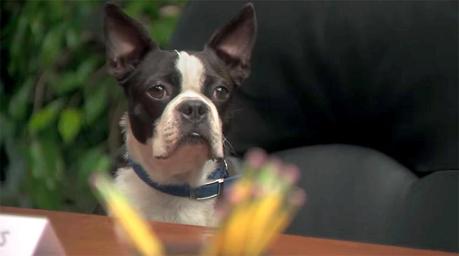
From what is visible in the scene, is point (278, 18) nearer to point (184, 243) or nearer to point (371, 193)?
point (371, 193)

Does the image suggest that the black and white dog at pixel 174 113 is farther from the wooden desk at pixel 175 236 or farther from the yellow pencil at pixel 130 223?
the yellow pencil at pixel 130 223

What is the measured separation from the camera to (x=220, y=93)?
2.70ft

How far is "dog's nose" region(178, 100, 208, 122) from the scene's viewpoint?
2.53 ft

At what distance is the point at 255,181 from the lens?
13.7 inches

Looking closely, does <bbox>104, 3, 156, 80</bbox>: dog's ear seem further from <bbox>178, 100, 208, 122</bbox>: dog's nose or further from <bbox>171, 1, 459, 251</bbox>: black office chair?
<bbox>171, 1, 459, 251</bbox>: black office chair

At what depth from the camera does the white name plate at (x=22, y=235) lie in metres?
0.58

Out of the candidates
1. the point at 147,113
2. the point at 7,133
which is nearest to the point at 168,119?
the point at 147,113

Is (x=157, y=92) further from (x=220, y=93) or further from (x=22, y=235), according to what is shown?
(x=22, y=235)

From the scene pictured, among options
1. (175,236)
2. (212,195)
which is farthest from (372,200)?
(175,236)

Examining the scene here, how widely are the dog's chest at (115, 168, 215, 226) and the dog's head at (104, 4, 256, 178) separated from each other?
0.05 m

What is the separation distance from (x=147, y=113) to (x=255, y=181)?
0.49 m

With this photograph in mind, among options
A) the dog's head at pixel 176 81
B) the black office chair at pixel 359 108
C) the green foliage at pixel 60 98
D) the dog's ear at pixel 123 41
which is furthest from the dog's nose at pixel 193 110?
the green foliage at pixel 60 98

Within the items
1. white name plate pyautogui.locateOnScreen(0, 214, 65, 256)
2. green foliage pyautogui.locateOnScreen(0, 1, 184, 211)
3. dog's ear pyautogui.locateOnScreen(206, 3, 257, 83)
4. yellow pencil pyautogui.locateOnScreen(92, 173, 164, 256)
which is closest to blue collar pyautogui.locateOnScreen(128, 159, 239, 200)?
dog's ear pyautogui.locateOnScreen(206, 3, 257, 83)

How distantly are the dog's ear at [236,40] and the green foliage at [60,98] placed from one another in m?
0.74
